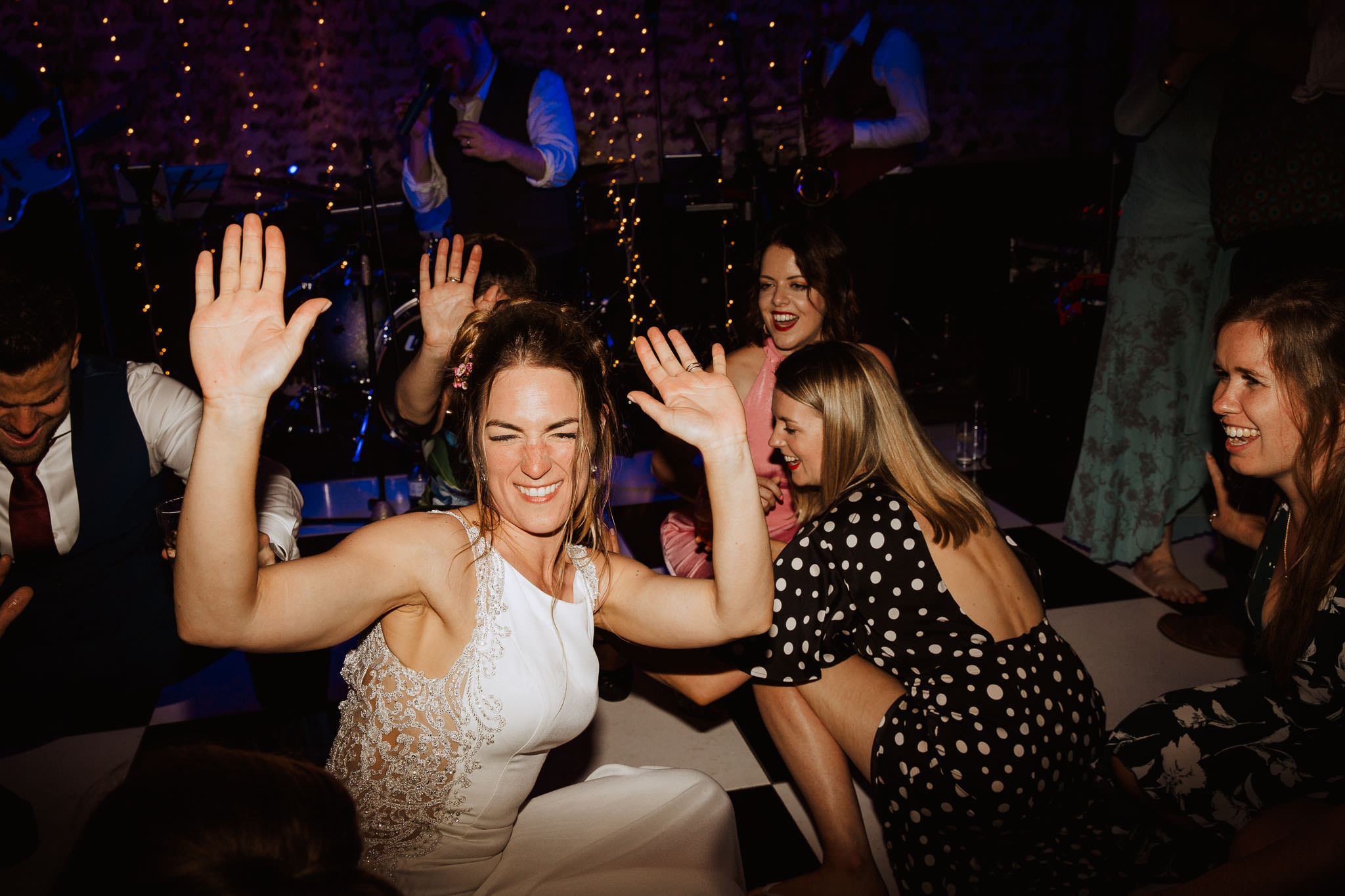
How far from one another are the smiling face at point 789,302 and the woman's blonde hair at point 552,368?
3.67ft

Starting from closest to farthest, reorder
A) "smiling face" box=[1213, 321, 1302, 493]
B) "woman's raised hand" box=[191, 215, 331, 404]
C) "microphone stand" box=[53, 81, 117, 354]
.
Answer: "woman's raised hand" box=[191, 215, 331, 404], "smiling face" box=[1213, 321, 1302, 493], "microphone stand" box=[53, 81, 117, 354]

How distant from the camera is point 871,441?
1.62 metres

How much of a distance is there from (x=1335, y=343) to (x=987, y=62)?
4913 mm

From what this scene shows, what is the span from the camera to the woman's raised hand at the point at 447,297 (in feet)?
6.10

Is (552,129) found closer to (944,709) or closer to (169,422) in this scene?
(169,422)

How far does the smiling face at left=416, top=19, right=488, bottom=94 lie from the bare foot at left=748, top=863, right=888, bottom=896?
10.4 ft

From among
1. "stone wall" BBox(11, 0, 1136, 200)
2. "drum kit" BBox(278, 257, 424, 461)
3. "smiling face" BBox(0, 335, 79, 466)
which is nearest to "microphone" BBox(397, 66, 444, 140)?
"drum kit" BBox(278, 257, 424, 461)

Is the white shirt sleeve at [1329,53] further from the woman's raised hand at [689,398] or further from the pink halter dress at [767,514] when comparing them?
the woman's raised hand at [689,398]

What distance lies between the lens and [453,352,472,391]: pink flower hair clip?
4.44 feet

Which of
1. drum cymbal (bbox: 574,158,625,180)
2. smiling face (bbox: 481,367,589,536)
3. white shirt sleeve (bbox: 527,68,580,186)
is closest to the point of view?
smiling face (bbox: 481,367,589,536)

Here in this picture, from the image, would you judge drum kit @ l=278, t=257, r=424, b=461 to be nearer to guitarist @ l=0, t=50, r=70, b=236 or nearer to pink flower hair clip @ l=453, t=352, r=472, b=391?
guitarist @ l=0, t=50, r=70, b=236

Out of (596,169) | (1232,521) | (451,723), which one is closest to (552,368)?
(451,723)

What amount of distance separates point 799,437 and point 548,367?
62 centimetres

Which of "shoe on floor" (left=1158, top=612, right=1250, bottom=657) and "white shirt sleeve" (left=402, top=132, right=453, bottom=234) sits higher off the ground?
"white shirt sleeve" (left=402, top=132, right=453, bottom=234)
